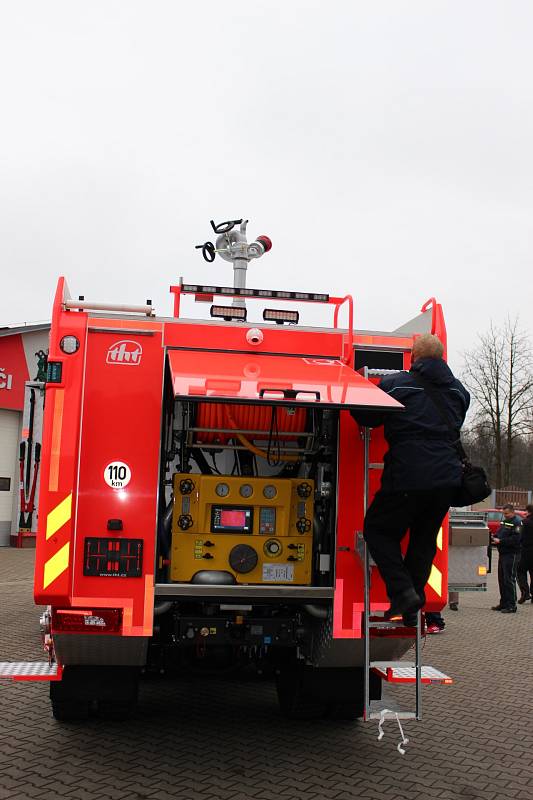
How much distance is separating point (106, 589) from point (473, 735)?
3141mm

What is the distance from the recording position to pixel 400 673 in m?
5.73

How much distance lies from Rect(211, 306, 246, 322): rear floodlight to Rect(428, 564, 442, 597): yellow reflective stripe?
204 centimetres

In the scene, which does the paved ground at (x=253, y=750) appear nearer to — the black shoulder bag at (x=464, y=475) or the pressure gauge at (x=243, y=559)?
the pressure gauge at (x=243, y=559)

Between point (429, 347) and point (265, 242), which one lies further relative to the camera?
point (265, 242)

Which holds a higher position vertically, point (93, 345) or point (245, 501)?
point (93, 345)

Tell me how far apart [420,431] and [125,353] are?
179 centimetres

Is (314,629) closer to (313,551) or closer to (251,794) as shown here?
(313,551)

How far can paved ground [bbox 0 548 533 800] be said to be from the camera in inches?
195

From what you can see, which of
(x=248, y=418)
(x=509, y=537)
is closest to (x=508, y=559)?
(x=509, y=537)

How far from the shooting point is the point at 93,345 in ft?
16.8

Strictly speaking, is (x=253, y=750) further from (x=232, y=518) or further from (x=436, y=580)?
(x=436, y=580)

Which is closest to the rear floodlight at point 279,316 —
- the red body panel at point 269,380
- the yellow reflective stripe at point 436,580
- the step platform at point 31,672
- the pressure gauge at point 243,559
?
the red body panel at point 269,380

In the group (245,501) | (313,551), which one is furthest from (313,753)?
(245,501)

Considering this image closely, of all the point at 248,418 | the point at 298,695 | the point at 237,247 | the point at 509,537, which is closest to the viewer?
the point at 248,418
